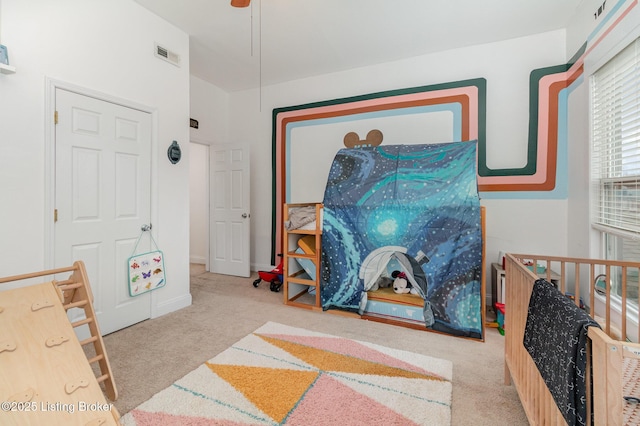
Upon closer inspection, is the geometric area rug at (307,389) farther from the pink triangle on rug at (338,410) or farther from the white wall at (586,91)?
the white wall at (586,91)

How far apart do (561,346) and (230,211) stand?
426 cm

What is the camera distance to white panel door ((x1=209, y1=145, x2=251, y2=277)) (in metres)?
4.48

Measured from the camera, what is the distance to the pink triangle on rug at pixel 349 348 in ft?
6.85

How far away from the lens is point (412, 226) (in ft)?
8.76

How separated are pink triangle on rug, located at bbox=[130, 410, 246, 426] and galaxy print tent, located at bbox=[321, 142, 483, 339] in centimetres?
166

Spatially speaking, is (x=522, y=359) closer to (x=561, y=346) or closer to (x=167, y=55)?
(x=561, y=346)

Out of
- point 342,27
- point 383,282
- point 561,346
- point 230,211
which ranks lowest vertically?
point 383,282

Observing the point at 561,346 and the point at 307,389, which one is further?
the point at 307,389

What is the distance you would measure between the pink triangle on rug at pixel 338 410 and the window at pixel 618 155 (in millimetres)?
1964

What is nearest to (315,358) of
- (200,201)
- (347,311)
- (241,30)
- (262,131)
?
(347,311)

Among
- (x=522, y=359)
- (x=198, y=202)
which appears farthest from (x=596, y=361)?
(x=198, y=202)

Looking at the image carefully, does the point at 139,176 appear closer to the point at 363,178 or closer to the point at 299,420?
the point at 363,178

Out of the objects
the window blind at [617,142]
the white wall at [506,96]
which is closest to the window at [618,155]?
the window blind at [617,142]

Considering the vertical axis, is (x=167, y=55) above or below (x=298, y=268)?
above
